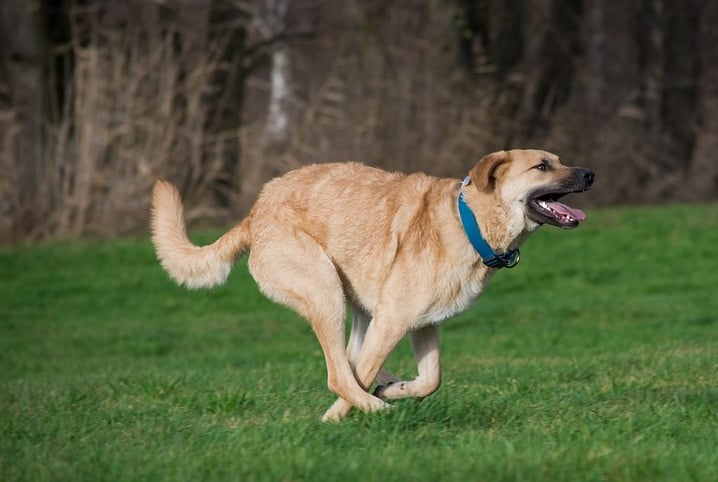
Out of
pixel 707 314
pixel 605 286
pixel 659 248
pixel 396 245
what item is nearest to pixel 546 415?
pixel 396 245

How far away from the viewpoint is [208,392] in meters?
7.31

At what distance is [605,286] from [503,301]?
1539 millimetres

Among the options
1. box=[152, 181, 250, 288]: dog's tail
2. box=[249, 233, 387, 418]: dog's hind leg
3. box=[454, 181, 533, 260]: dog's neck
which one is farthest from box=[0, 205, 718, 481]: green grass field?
box=[454, 181, 533, 260]: dog's neck

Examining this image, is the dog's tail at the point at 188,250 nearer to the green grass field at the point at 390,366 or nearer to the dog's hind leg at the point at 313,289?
the dog's hind leg at the point at 313,289

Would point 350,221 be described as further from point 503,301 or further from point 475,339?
point 503,301

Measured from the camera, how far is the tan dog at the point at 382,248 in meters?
6.52

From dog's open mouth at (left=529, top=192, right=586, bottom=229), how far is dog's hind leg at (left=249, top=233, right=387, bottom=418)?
1166 millimetres

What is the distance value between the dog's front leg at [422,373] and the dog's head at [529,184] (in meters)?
0.85

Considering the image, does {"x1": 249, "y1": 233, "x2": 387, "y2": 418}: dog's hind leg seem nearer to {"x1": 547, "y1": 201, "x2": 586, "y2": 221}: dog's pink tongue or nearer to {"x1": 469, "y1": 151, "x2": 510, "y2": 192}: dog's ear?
{"x1": 469, "y1": 151, "x2": 510, "y2": 192}: dog's ear

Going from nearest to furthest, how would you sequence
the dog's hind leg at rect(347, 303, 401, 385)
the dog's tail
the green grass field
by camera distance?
the green grass field < the dog's hind leg at rect(347, 303, 401, 385) < the dog's tail

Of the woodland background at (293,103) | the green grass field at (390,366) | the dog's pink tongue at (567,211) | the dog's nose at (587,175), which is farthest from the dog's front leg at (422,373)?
the woodland background at (293,103)

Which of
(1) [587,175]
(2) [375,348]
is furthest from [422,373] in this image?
(1) [587,175]

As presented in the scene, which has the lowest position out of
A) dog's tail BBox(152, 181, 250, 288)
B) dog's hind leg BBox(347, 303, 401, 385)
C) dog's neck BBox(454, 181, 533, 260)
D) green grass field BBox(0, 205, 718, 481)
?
green grass field BBox(0, 205, 718, 481)

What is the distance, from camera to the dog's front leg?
264 inches
